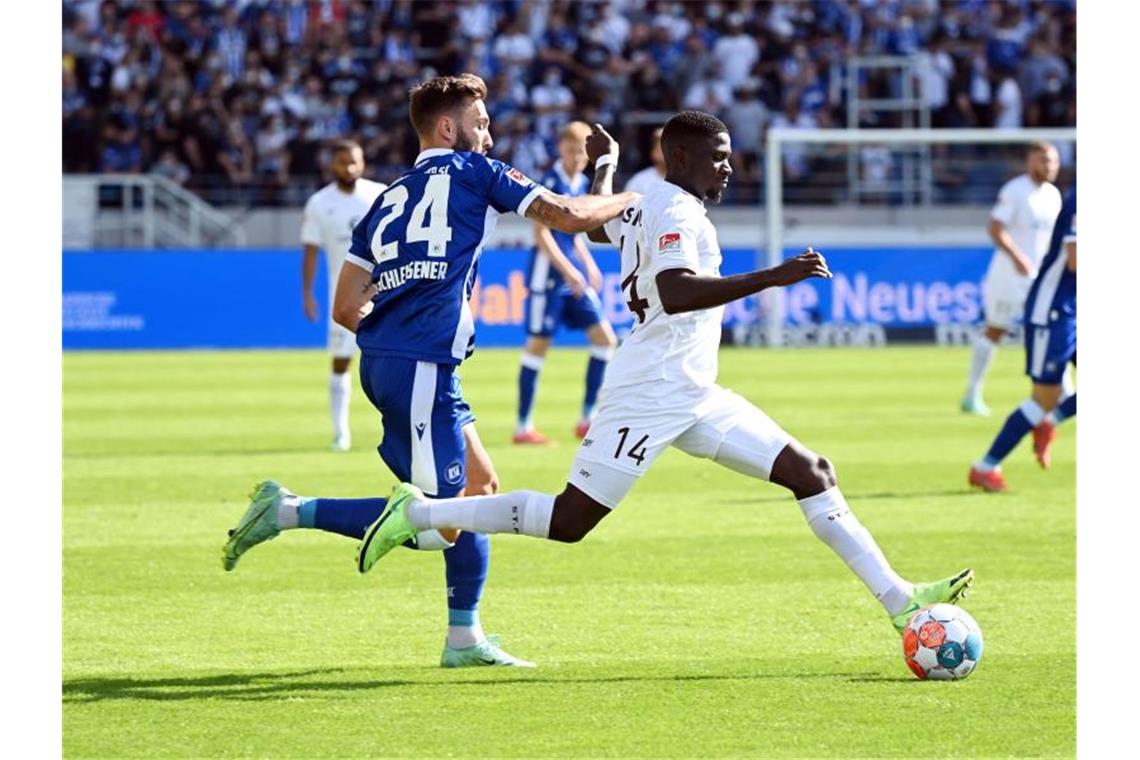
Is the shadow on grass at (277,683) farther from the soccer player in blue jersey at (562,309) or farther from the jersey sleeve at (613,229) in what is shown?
the soccer player in blue jersey at (562,309)

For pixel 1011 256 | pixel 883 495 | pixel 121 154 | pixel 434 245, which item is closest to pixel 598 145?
pixel 434 245

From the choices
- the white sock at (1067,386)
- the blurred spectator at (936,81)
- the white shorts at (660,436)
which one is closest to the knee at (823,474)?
the white shorts at (660,436)

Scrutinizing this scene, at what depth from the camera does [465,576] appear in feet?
23.0

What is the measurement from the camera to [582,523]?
261 inches

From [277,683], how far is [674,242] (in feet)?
6.97

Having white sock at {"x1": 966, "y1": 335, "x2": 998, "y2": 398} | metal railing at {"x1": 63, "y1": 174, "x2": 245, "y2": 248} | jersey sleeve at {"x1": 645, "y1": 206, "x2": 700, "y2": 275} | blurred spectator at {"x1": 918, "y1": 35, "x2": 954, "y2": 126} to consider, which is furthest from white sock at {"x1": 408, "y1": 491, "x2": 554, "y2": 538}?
blurred spectator at {"x1": 918, "y1": 35, "x2": 954, "y2": 126}

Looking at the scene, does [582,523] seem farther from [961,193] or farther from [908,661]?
[961,193]

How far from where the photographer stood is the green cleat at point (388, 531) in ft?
21.7

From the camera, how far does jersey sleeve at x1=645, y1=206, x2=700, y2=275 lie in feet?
21.0

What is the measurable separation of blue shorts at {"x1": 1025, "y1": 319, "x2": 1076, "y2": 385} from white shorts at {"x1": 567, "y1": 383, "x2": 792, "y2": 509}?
18.0ft

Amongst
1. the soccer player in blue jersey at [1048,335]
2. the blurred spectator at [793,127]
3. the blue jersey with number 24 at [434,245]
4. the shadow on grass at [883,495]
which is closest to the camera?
the blue jersey with number 24 at [434,245]

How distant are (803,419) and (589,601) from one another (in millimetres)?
8882

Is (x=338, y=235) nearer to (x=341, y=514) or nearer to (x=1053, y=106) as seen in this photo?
(x=341, y=514)

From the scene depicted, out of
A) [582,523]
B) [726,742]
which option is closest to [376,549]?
[582,523]
